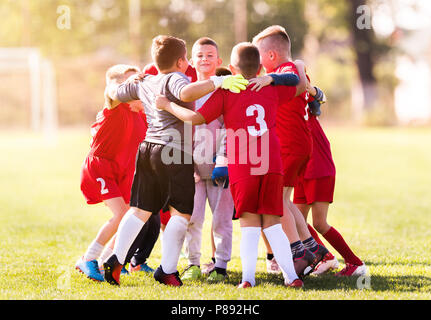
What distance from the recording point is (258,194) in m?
4.41

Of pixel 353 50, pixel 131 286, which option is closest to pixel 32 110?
pixel 353 50

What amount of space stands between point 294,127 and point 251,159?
68 cm

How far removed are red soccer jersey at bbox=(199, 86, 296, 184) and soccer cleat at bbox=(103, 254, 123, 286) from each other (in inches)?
38.0

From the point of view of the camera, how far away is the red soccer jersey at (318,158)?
5.16 m

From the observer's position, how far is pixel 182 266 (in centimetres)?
555

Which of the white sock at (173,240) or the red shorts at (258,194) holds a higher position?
the red shorts at (258,194)

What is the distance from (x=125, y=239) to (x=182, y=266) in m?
1.17

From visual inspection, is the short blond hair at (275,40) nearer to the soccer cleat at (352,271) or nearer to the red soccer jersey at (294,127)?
the red soccer jersey at (294,127)

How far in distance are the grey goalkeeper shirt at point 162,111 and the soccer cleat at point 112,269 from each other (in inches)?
33.6

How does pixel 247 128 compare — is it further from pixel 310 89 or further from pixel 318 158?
pixel 318 158

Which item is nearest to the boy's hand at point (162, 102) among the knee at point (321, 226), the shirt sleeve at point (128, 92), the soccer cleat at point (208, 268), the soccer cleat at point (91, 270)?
the shirt sleeve at point (128, 92)

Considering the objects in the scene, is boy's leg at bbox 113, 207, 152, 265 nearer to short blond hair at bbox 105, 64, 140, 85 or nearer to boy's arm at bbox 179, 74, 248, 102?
boy's arm at bbox 179, 74, 248, 102

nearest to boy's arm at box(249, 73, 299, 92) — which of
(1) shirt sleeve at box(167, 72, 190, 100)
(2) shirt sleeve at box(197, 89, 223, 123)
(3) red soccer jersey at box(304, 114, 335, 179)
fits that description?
(2) shirt sleeve at box(197, 89, 223, 123)

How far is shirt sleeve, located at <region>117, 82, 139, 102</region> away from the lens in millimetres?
4629
